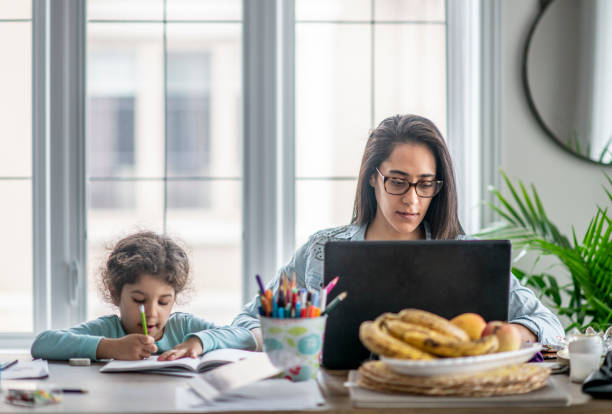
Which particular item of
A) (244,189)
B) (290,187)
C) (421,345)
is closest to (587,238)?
(290,187)

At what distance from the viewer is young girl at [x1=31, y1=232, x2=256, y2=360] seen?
4.95 ft

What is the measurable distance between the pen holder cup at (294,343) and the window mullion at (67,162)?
1.61 m

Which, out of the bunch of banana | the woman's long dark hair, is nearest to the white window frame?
the woman's long dark hair

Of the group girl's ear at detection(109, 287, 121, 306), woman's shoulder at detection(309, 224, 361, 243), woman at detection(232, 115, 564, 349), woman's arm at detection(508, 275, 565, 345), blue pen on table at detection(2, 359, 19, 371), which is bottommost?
blue pen on table at detection(2, 359, 19, 371)

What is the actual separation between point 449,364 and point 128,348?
75cm

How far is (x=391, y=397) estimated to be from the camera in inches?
42.1

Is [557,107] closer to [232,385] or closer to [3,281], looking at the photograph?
[232,385]

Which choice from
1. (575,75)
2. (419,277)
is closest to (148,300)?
(419,277)

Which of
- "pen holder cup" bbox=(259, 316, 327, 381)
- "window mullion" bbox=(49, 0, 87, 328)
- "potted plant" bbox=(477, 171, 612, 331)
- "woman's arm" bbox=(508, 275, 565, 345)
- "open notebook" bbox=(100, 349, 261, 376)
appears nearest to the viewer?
"pen holder cup" bbox=(259, 316, 327, 381)

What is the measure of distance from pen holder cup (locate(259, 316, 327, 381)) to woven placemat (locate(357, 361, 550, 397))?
13cm

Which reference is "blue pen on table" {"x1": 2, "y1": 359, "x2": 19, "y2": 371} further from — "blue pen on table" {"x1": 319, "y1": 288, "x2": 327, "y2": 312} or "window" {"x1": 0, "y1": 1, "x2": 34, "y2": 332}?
"window" {"x1": 0, "y1": 1, "x2": 34, "y2": 332}

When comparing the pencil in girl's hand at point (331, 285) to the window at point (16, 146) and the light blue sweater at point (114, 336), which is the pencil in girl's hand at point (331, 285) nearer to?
the light blue sweater at point (114, 336)

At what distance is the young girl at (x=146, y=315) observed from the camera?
1509mm

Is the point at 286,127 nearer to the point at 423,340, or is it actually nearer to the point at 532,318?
the point at 532,318
